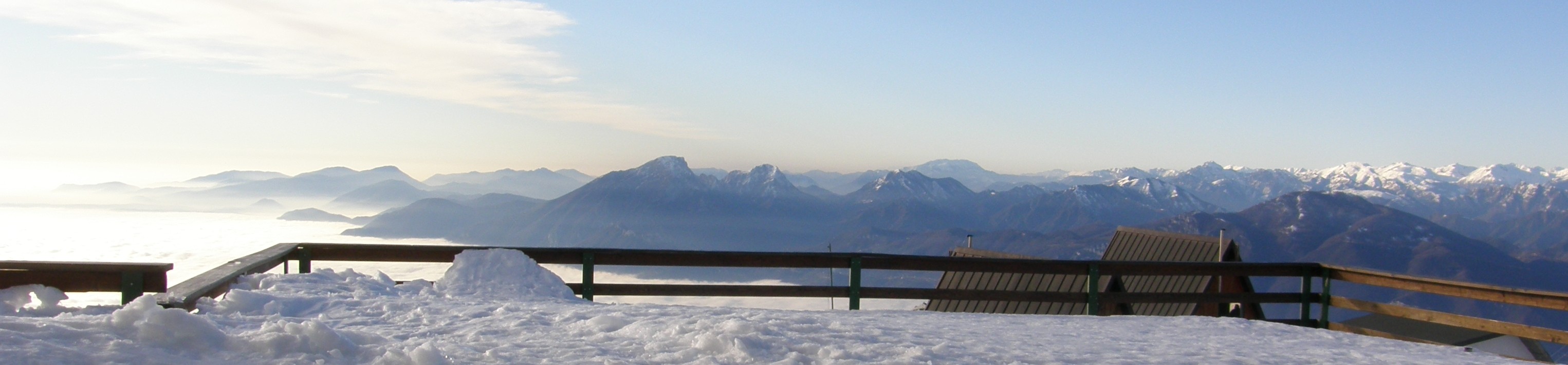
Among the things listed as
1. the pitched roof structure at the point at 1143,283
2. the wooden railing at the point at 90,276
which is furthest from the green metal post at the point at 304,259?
the pitched roof structure at the point at 1143,283

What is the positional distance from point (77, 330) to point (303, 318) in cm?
156

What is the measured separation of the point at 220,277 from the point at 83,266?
0.78 m

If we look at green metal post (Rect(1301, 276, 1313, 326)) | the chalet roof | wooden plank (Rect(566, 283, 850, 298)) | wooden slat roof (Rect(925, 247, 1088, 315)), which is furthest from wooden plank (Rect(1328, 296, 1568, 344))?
wooden slat roof (Rect(925, 247, 1088, 315))

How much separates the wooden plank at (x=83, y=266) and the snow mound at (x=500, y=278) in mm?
2140

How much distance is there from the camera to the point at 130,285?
6.20 metres

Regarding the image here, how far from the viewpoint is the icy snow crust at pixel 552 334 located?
457cm

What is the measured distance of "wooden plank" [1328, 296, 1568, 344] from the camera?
24.7 feet

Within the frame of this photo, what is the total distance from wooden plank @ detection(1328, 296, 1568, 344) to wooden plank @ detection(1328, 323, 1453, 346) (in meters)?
0.20

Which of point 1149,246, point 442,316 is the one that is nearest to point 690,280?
point 1149,246

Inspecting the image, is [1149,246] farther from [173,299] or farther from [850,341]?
[173,299]

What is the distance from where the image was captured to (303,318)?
5.99 m

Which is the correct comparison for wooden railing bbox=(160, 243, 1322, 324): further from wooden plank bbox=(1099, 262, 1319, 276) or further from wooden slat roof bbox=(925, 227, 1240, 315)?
wooden slat roof bbox=(925, 227, 1240, 315)

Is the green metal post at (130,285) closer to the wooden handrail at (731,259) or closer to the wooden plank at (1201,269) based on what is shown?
the wooden handrail at (731,259)

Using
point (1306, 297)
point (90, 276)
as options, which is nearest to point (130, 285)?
point (90, 276)
